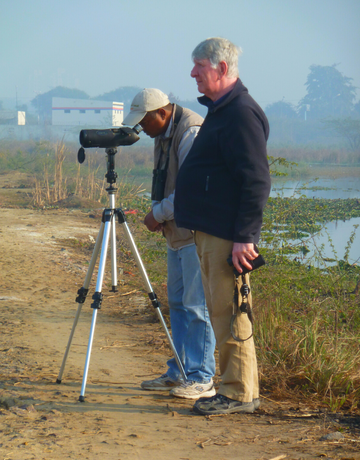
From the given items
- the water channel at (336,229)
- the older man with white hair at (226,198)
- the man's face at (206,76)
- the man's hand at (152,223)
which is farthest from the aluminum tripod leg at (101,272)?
the water channel at (336,229)

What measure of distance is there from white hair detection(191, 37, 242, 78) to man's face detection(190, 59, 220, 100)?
0.02 metres

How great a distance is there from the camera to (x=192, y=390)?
106 inches

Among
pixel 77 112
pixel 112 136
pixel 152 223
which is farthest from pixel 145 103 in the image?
pixel 77 112

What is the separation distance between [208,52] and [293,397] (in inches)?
72.8

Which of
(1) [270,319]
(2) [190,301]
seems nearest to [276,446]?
(2) [190,301]

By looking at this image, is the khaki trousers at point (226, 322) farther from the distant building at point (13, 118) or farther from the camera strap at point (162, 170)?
the distant building at point (13, 118)

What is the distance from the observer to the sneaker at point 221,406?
244 cm

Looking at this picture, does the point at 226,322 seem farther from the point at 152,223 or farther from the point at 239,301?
the point at 152,223

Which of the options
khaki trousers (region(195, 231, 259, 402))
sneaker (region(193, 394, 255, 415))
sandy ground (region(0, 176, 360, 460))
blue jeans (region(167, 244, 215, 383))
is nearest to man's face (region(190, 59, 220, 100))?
khaki trousers (region(195, 231, 259, 402))

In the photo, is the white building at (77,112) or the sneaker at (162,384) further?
the white building at (77,112)

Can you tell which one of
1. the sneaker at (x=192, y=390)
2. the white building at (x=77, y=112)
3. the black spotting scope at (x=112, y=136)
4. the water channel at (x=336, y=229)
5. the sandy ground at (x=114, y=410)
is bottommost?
the sandy ground at (x=114, y=410)

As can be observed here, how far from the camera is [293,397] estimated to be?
280 cm

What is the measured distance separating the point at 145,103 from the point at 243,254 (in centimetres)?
94

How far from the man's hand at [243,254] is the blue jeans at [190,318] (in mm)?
410
